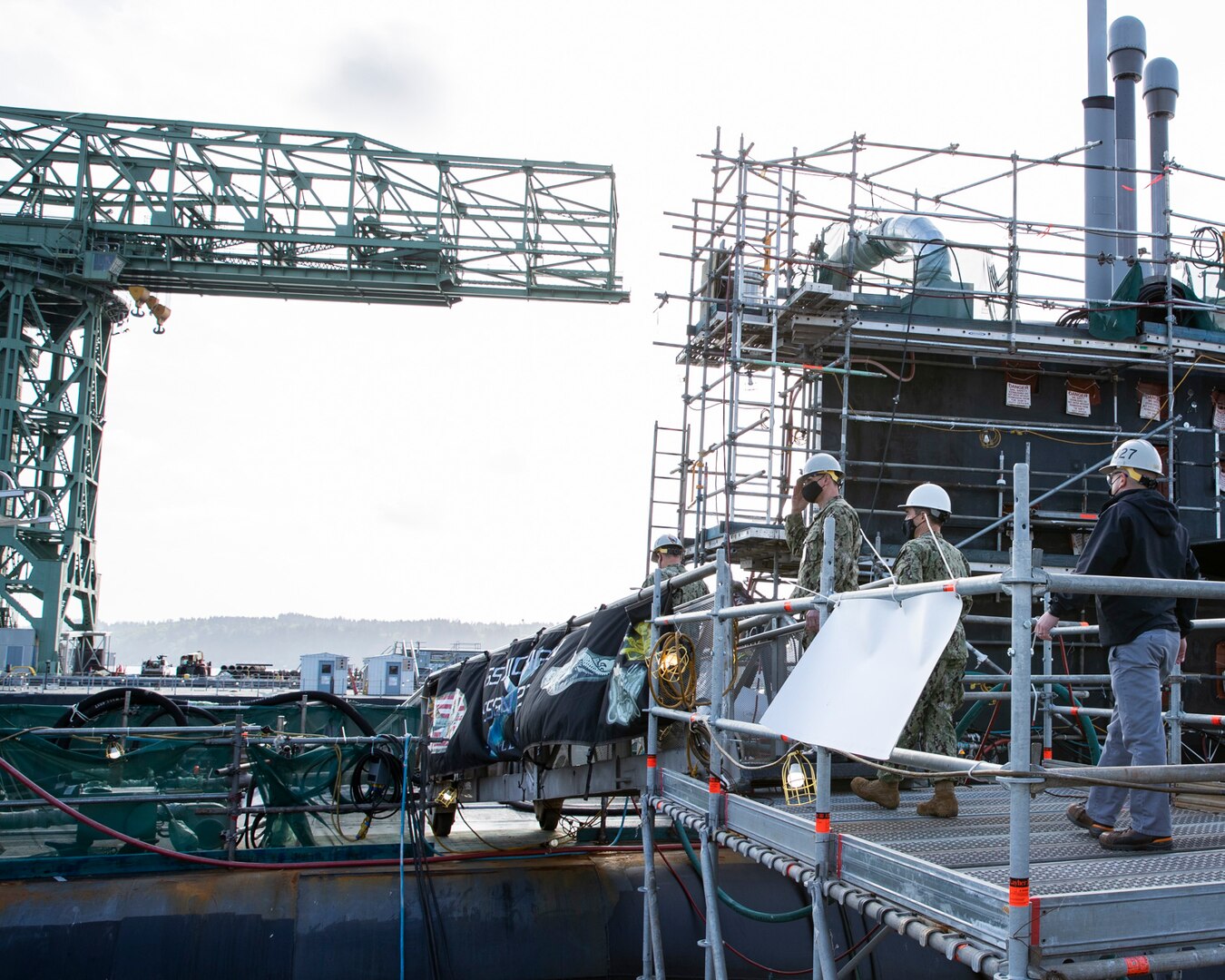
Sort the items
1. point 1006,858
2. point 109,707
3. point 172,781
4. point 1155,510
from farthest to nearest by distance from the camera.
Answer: point 109,707 → point 172,781 → point 1155,510 → point 1006,858

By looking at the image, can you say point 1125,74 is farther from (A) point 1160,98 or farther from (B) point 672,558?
(B) point 672,558

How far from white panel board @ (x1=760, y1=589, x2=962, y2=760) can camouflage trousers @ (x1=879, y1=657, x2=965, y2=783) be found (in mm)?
1900

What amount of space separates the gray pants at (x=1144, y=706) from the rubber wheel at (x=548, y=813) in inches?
343

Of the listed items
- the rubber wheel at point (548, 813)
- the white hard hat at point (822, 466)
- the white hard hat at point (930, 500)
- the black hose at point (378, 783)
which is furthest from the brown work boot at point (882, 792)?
the rubber wheel at point (548, 813)

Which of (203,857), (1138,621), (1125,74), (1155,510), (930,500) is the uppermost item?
(1125,74)

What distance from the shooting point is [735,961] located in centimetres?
991

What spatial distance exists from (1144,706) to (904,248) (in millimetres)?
11403

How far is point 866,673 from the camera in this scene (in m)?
4.82

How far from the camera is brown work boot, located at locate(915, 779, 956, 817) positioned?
610cm

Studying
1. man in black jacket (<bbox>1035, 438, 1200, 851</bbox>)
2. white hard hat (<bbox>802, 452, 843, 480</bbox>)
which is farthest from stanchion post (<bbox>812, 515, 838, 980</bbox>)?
white hard hat (<bbox>802, 452, 843, 480</bbox>)

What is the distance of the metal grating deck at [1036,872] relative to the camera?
3.87 metres

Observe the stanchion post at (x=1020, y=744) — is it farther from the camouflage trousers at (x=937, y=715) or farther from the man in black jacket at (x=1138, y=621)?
the camouflage trousers at (x=937, y=715)

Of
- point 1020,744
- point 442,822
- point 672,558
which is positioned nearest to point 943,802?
point 1020,744

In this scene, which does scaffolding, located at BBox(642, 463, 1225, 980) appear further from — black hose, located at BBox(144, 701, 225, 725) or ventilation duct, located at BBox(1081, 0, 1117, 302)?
ventilation duct, located at BBox(1081, 0, 1117, 302)
